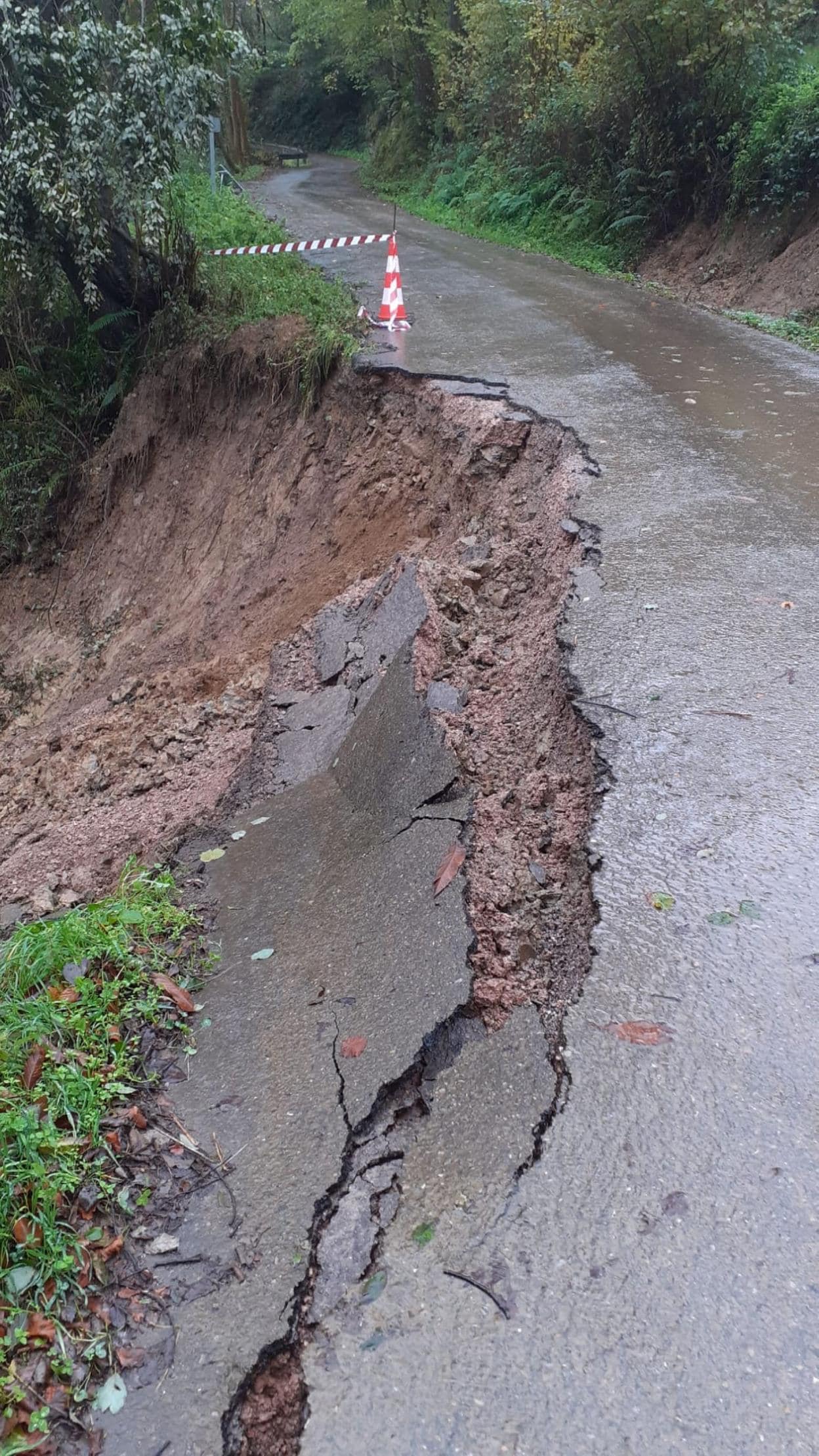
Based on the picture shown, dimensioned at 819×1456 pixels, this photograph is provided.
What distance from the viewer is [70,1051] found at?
3160mm

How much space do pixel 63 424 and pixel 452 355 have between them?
17.9 ft

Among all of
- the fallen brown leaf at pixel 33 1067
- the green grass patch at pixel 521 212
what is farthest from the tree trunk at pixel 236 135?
the fallen brown leaf at pixel 33 1067

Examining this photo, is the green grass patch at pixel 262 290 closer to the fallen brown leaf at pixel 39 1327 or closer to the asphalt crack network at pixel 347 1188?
the asphalt crack network at pixel 347 1188

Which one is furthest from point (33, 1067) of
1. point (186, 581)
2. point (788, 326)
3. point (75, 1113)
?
point (788, 326)

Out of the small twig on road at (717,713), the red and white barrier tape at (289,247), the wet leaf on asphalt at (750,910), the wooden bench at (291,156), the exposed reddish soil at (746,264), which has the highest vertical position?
the wooden bench at (291,156)

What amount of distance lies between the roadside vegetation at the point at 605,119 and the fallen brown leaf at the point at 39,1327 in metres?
11.8

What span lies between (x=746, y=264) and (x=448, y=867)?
12.2 meters

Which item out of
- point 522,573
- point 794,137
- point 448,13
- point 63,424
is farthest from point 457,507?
point 448,13

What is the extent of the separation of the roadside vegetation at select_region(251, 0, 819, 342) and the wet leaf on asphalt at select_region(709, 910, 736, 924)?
10012 millimetres

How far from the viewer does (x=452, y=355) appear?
29.5 feet

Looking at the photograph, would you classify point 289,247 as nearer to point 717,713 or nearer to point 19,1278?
point 717,713

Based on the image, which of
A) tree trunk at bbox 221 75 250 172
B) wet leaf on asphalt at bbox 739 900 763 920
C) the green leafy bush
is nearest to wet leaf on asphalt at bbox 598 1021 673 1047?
wet leaf on asphalt at bbox 739 900 763 920

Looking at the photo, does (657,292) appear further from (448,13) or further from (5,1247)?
(448,13)

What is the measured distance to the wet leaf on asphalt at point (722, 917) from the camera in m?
3.20
